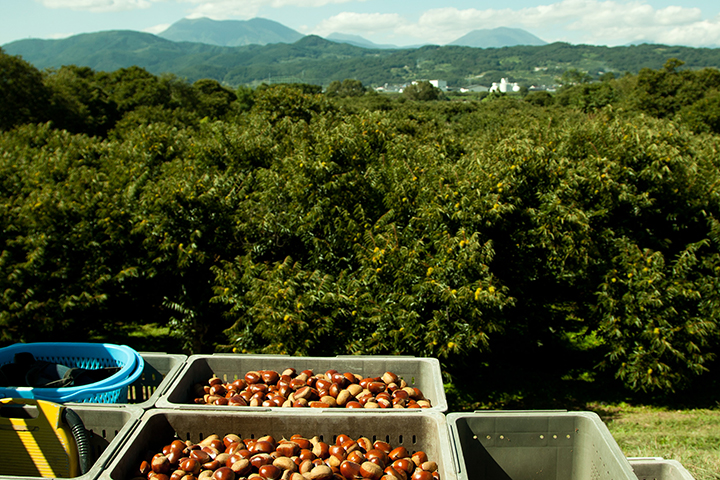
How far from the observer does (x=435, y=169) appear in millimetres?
9078

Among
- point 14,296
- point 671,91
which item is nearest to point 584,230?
point 14,296

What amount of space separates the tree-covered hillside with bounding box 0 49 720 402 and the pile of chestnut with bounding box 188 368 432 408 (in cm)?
292

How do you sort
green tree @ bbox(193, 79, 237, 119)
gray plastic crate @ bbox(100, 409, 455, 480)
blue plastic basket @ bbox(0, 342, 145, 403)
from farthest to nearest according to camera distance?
green tree @ bbox(193, 79, 237, 119) → blue plastic basket @ bbox(0, 342, 145, 403) → gray plastic crate @ bbox(100, 409, 455, 480)

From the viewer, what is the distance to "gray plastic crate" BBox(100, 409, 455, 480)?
10.3 ft

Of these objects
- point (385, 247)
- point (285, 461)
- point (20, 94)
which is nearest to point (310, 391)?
point (285, 461)

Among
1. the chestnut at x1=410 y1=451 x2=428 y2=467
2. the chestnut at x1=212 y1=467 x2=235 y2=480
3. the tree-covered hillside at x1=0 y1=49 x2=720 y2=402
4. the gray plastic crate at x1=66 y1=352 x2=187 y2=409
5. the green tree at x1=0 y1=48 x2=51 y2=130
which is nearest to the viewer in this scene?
the chestnut at x1=212 y1=467 x2=235 y2=480

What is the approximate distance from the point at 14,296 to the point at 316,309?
5.11 m

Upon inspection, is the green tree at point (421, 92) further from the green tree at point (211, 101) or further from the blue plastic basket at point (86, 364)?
the blue plastic basket at point (86, 364)

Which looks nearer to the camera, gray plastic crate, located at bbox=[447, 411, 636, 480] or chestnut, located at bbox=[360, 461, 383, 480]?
chestnut, located at bbox=[360, 461, 383, 480]

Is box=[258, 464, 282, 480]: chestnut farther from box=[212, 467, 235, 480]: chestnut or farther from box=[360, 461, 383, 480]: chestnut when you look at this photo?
box=[360, 461, 383, 480]: chestnut

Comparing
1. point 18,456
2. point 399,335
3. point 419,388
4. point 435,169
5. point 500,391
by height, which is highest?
point 435,169

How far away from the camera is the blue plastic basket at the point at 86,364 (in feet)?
11.0

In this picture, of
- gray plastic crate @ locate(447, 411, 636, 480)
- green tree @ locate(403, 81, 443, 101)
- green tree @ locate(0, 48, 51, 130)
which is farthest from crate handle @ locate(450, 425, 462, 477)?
green tree @ locate(403, 81, 443, 101)

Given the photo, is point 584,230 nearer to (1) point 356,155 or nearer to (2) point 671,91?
(1) point 356,155
